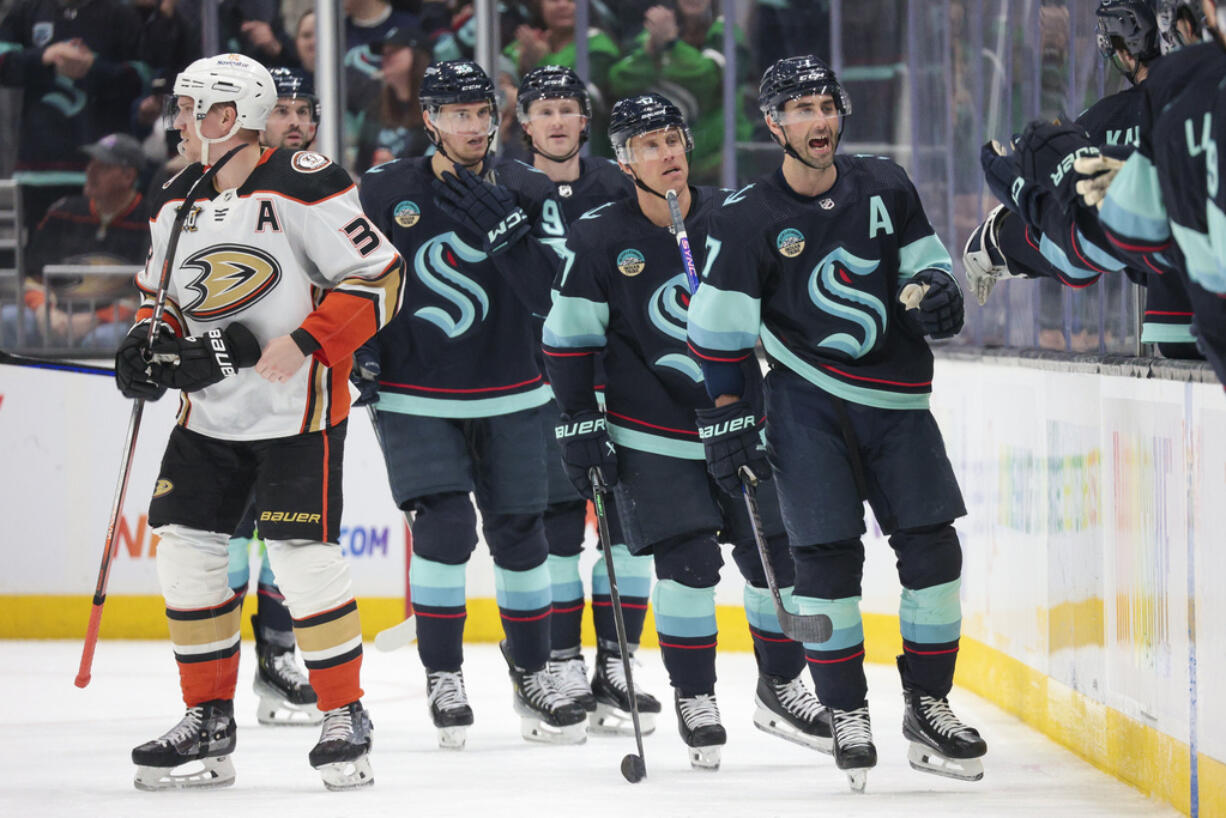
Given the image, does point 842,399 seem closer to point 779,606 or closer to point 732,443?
point 732,443

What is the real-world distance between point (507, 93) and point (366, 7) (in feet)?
2.37

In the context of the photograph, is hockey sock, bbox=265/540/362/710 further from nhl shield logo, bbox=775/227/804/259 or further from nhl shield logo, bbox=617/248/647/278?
nhl shield logo, bbox=775/227/804/259

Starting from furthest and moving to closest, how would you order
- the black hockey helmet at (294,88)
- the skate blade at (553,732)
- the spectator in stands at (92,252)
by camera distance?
the spectator in stands at (92,252) < the black hockey helmet at (294,88) < the skate blade at (553,732)

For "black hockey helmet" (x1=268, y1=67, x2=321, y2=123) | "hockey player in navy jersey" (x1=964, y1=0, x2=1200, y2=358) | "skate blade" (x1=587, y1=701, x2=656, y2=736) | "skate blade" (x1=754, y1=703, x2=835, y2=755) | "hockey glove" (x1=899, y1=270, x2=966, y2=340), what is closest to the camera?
"hockey player in navy jersey" (x1=964, y1=0, x2=1200, y2=358)

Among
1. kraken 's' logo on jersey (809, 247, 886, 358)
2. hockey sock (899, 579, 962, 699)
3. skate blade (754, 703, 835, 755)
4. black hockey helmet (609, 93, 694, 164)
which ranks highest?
black hockey helmet (609, 93, 694, 164)

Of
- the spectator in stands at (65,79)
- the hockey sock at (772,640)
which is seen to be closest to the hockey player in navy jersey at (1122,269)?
the hockey sock at (772,640)

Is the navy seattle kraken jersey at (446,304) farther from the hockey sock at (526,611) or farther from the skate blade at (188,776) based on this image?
the skate blade at (188,776)

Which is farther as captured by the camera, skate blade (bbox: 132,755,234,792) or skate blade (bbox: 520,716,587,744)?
skate blade (bbox: 520,716,587,744)

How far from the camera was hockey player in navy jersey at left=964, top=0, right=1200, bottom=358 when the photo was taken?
321 cm

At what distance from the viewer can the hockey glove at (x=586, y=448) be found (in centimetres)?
384

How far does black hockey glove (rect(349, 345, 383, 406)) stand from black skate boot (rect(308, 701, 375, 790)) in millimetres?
875

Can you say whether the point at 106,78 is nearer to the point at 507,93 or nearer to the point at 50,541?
the point at 507,93

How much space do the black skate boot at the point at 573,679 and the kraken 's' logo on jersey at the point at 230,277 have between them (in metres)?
1.34

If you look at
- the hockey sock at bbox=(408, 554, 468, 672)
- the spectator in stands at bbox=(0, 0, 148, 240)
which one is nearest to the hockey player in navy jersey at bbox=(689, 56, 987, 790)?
the hockey sock at bbox=(408, 554, 468, 672)
